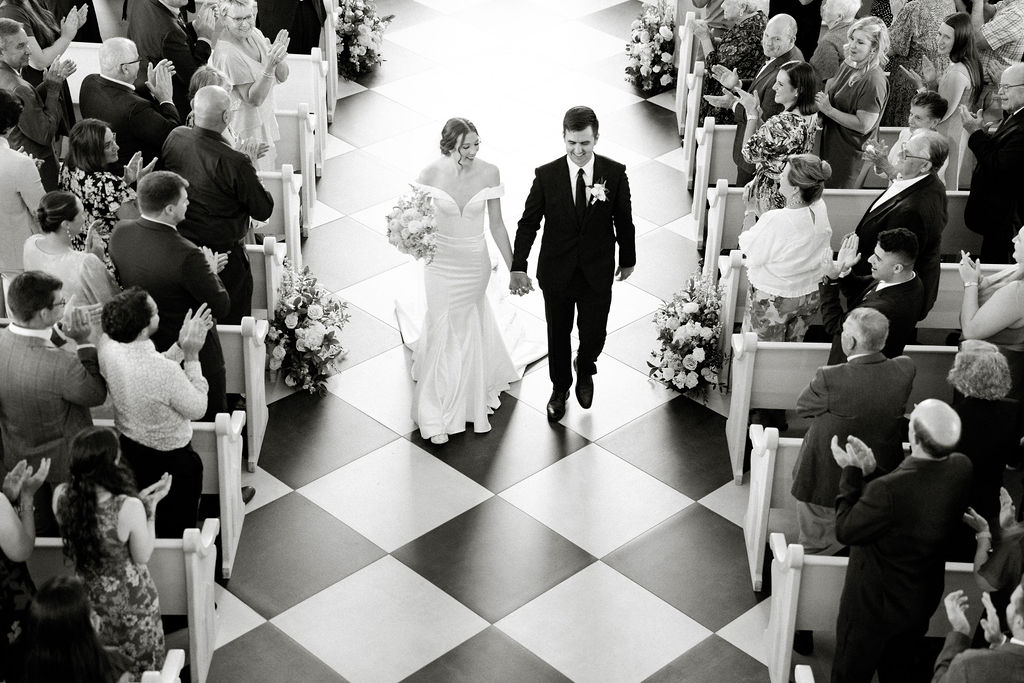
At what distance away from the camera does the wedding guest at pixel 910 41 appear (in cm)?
797

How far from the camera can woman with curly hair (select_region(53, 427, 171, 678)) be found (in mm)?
4180

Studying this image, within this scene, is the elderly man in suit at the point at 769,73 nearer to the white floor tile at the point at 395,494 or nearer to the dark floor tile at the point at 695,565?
the dark floor tile at the point at 695,565

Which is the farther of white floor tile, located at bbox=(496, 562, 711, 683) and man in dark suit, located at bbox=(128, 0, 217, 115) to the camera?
man in dark suit, located at bbox=(128, 0, 217, 115)

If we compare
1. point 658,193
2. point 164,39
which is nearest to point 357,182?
point 164,39

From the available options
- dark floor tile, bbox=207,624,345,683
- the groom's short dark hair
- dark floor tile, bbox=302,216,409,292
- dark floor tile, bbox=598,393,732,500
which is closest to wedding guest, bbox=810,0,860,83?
the groom's short dark hair

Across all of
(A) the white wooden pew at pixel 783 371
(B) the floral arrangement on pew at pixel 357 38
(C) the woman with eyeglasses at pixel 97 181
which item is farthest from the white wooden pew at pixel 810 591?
(B) the floral arrangement on pew at pixel 357 38

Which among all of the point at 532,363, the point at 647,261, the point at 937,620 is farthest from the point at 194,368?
the point at 647,261

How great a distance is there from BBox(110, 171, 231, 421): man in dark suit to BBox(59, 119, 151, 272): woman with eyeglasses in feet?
0.81

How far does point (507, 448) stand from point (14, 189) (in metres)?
2.82

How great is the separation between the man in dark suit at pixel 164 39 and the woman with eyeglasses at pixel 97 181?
62.4 inches

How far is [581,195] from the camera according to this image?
6.13 m

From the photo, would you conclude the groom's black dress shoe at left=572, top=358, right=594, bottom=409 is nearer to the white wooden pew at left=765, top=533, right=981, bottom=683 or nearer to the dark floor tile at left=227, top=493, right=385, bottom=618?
the dark floor tile at left=227, top=493, right=385, bottom=618

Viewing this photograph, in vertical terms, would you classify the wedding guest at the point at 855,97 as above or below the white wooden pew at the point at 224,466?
above

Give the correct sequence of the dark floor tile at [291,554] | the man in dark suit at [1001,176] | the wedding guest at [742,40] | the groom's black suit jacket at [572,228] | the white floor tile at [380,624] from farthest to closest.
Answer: the wedding guest at [742,40] → the man in dark suit at [1001,176] → the groom's black suit jacket at [572,228] → the dark floor tile at [291,554] → the white floor tile at [380,624]
